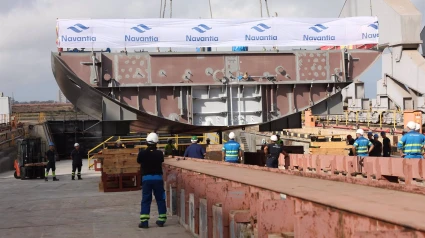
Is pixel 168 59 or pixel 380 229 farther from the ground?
pixel 168 59

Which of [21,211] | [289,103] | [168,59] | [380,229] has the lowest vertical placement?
[21,211]

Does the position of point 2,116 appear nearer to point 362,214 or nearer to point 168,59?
point 168,59

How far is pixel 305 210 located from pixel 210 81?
11479 mm

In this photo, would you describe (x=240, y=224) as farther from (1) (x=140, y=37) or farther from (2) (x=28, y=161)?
(2) (x=28, y=161)

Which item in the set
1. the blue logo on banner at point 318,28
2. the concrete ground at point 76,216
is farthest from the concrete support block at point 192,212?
the blue logo on banner at point 318,28

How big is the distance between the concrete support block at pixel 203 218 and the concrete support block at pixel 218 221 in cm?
69

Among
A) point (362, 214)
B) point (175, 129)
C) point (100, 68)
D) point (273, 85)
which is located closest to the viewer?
point (362, 214)

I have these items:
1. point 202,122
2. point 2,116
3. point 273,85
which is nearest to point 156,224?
point 202,122

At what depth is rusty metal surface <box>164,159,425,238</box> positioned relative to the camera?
163 inches

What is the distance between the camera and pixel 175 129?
1934 centimetres

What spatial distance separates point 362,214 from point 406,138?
10475mm

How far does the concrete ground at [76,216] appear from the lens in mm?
10992

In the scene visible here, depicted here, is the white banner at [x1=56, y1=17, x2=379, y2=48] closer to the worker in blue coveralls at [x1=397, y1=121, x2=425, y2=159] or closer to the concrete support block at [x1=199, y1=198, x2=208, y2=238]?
the worker in blue coveralls at [x1=397, y1=121, x2=425, y2=159]

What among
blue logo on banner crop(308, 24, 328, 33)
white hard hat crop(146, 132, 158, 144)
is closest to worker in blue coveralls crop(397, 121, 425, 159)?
blue logo on banner crop(308, 24, 328, 33)
